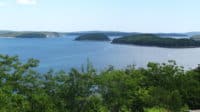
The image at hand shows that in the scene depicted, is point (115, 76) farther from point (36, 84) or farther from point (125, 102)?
point (36, 84)

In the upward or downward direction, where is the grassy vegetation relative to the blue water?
upward

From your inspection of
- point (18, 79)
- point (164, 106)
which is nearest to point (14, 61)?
point (18, 79)

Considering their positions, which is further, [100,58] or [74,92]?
[100,58]

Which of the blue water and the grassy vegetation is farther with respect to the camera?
the blue water

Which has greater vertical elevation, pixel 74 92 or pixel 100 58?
pixel 74 92

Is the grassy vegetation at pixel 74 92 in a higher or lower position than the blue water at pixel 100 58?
higher

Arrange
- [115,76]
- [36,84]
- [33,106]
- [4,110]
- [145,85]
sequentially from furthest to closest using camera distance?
[145,85] → [115,76] → [36,84] → [33,106] → [4,110]

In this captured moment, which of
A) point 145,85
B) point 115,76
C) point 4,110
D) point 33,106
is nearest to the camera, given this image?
point 4,110

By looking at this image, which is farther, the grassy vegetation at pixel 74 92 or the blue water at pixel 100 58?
the blue water at pixel 100 58
